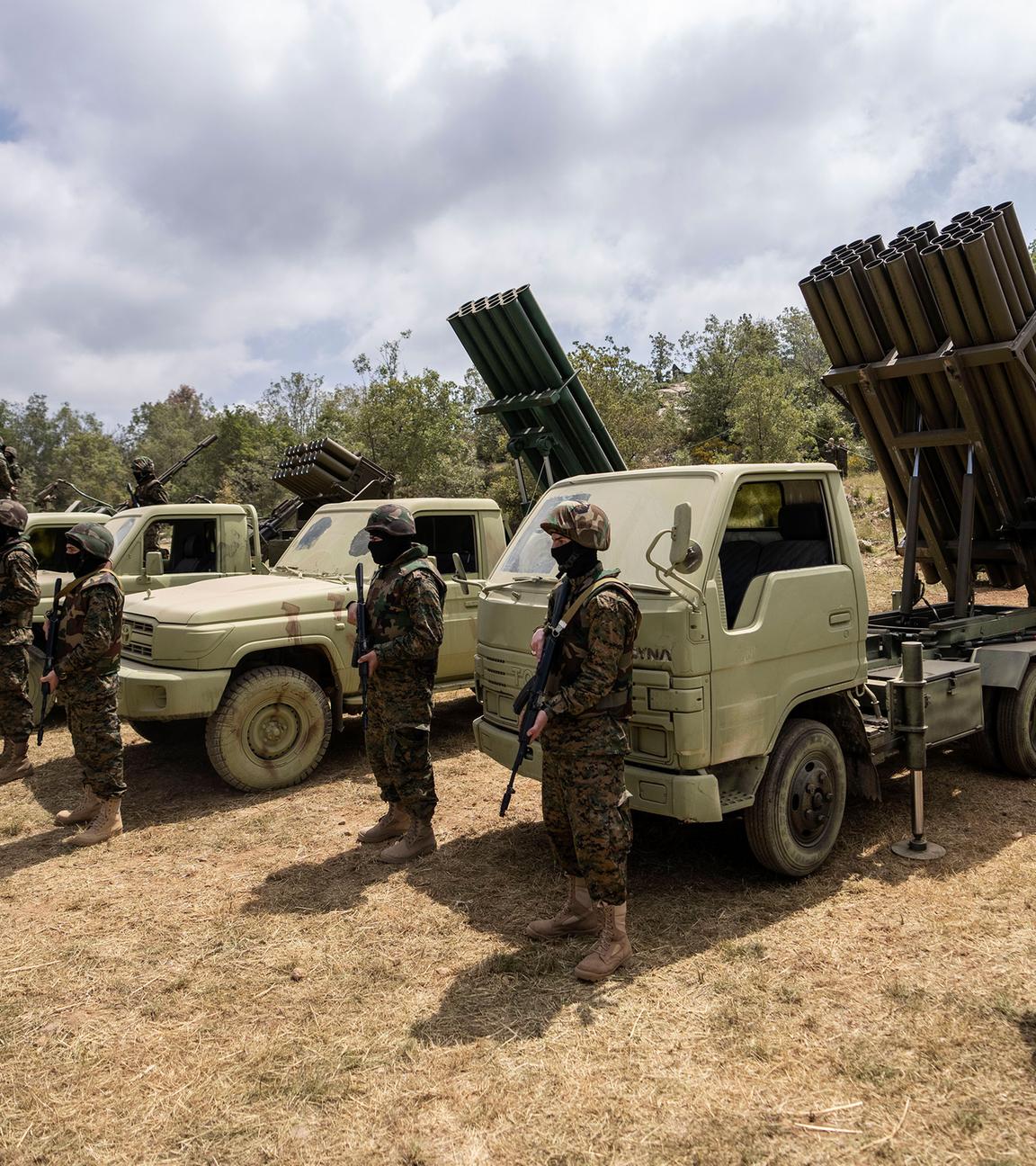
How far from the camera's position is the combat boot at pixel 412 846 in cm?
504

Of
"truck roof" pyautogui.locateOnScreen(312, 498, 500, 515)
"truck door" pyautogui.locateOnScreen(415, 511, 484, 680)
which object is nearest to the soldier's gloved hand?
"truck door" pyautogui.locateOnScreen(415, 511, 484, 680)

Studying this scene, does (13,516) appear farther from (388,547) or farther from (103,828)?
(388,547)

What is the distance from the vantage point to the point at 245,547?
787 cm

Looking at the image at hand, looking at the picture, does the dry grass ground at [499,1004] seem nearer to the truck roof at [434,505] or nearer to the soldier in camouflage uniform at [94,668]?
the soldier in camouflage uniform at [94,668]

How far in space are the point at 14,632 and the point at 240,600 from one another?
1.67 metres

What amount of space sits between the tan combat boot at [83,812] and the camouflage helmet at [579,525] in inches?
137

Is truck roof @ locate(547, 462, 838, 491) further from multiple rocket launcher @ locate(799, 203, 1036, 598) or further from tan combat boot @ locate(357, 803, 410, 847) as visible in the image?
tan combat boot @ locate(357, 803, 410, 847)

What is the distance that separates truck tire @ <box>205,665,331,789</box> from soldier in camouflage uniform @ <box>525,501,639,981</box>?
2.95m

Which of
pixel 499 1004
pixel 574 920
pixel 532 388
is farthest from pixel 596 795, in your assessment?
pixel 532 388

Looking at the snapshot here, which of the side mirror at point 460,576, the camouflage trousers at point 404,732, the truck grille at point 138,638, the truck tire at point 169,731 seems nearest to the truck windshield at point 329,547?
the side mirror at point 460,576

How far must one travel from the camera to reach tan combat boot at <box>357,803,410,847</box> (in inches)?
208

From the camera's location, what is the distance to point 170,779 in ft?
21.7

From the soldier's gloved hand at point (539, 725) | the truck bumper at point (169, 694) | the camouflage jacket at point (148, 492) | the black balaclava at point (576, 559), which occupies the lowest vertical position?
the truck bumper at point (169, 694)

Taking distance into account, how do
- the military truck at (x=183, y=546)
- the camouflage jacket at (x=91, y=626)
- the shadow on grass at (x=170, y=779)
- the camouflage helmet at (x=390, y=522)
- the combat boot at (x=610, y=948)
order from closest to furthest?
the combat boot at (x=610, y=948) < the camouflage helmet at (x=390, y=522) < the camouflage jacket at (x=91, y=626) < the shadow on grass at (x=170, y=779) < the military truck at (x=183, y=546)
